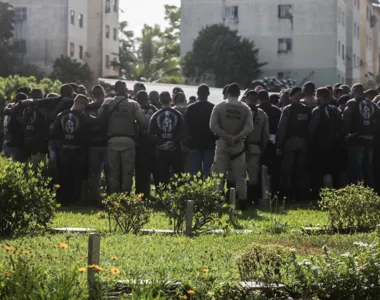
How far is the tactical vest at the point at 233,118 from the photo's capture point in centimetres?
1619

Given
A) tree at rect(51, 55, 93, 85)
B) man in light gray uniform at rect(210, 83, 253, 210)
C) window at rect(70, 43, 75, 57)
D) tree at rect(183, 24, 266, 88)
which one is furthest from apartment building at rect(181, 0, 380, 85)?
man in light gray uniform at rect(210, 83, 253, 210)

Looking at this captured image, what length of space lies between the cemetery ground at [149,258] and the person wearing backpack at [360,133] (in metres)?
3.87

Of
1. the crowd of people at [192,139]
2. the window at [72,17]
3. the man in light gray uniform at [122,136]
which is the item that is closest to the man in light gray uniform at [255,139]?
the crowd of people at [192,139]

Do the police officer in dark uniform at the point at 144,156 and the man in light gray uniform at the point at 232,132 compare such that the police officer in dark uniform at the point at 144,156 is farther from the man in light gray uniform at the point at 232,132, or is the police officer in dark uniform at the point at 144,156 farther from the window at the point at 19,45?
the window at the point at 19,45

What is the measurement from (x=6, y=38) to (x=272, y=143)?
57.3 meters

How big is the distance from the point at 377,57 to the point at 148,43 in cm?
3099

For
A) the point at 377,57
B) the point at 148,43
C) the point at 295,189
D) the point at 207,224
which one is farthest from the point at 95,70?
the point at 207,224

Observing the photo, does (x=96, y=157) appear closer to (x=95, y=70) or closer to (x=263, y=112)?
(x=263, y=112)

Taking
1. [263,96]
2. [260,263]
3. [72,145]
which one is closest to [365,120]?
[263,96]

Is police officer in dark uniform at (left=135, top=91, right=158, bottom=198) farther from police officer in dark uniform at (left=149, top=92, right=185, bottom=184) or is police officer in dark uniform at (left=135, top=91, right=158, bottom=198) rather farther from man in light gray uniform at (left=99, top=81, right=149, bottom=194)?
man in light gray uniform at (left=99, top=81, right=149, bottom=194)

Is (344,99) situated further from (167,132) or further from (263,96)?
(167,132)

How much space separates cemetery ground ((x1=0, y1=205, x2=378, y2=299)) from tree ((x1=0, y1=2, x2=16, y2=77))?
57599 millimetres

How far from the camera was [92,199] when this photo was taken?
17.7 metres

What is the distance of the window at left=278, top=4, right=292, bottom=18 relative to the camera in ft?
248
